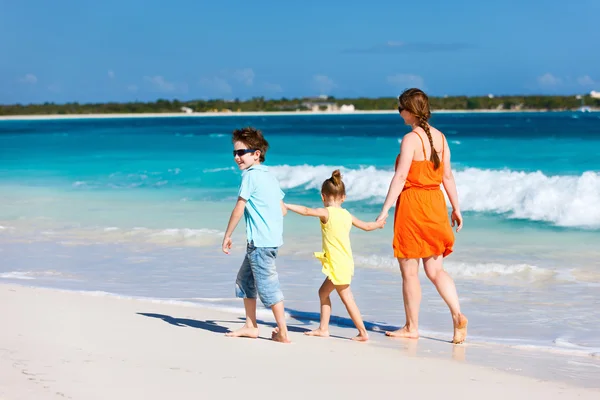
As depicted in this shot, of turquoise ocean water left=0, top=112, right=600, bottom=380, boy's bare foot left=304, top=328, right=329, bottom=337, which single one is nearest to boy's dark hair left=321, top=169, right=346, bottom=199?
boy's bare foot left=304, top=328, right=329, bottom=337

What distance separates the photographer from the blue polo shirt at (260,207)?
4.87 meters

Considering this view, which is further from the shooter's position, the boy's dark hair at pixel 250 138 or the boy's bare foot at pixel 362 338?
the boy's bare foot at pixel 362 338

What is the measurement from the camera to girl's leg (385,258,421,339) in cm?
522

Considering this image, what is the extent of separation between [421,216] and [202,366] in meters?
1.71

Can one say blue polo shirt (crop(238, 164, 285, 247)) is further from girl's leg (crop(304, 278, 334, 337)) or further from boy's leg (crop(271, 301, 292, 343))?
girl's leg (crop(304, 278, 334, 337))

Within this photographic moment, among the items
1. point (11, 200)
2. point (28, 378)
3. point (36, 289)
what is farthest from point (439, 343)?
point (11, 200)

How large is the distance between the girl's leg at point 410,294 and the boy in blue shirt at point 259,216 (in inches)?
33.6

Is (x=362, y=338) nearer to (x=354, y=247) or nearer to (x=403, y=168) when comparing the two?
(x=403, y=168)

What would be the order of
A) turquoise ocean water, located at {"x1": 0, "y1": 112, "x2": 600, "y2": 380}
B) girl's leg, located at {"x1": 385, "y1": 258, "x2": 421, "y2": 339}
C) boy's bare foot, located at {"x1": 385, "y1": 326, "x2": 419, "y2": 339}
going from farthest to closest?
turquoise ocean water, located at {"x1": 0, "y1": 112, "x2": 600, "y2": 380}
boy's bare foot, located at {"x1": 385, "y1": 326, "x2": 419, "y2": 339}
girl's leg, located at {"x1": 385, "y1": 258, "x2": 421, "y2": 339}

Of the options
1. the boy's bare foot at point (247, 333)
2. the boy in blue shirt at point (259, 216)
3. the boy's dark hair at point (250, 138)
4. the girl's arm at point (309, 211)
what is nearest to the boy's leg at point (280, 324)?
the boy in blue shirt at point (259, 216)

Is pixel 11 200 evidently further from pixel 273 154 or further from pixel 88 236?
pixel 273 154

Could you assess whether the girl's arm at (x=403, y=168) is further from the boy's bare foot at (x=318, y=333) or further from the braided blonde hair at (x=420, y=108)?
the boy's bare foot at (x=318, y=333)

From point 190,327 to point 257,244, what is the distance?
2.93 feet

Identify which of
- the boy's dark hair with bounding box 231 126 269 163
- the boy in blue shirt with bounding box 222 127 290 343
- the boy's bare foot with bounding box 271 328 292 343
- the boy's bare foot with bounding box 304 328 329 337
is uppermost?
the boy's dark hair with bounding box 231 126 269 163
